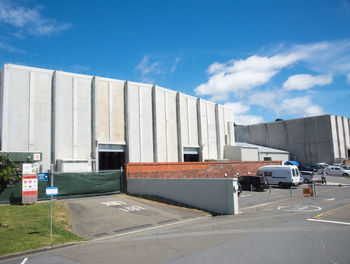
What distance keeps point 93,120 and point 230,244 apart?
861 inches

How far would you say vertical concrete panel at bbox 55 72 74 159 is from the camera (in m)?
25.5

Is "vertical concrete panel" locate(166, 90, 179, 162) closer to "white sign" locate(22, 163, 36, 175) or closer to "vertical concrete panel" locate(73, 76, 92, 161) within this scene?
"vertical concrete panel" locate(73, 76, 92, 161)

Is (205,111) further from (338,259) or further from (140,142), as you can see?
(338,259)

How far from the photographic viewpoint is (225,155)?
42.9m

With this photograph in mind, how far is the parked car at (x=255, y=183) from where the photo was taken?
26375mm

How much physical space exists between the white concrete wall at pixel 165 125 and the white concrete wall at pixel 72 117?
818cm

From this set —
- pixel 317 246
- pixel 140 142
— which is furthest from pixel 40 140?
pixel 317 246

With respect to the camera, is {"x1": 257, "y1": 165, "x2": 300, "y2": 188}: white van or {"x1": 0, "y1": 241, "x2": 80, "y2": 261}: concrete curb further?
{"x1": 257, "y1": 165, "x2": 300, "y2": 188}: white van

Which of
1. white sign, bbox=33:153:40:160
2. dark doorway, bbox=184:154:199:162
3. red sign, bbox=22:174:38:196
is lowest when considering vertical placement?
red sign, bbox=22:174:38:196


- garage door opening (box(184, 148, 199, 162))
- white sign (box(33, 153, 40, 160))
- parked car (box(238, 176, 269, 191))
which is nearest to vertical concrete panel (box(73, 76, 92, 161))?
white sign (box(33, 153, 40, 160))

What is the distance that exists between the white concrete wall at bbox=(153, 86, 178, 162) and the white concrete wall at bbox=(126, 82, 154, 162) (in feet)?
2.34

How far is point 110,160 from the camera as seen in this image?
3088 cm

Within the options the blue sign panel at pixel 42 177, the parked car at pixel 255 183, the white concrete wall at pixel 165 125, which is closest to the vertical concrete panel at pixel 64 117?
the blue sign panel at pixel 42 177

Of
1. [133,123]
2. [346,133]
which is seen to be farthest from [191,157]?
[346,133]
